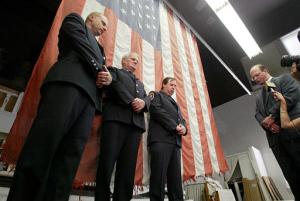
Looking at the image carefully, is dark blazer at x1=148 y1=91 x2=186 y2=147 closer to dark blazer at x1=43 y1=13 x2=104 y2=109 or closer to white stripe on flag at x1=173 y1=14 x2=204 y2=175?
dark blazer at x1=43 y1=13 x2=104 y2=109

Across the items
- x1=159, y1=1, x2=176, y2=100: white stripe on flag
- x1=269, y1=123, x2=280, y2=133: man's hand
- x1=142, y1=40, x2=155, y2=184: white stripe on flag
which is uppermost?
x1=159, y1=1, x2=176, y2=100: white stripe on flag

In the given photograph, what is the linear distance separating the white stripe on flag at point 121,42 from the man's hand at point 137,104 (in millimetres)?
670

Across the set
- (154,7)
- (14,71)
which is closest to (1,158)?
(154,7)

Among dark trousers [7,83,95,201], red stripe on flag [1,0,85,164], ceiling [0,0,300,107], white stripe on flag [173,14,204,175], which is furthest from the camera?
ceiling [0,0,300,107]

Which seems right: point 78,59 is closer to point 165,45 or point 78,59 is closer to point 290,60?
point 290,60

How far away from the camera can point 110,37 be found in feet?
7.16

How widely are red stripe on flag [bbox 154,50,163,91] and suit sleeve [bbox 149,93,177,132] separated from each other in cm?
59

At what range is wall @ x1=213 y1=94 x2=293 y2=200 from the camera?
17.7ft

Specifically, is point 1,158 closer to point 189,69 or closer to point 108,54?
point 108,54

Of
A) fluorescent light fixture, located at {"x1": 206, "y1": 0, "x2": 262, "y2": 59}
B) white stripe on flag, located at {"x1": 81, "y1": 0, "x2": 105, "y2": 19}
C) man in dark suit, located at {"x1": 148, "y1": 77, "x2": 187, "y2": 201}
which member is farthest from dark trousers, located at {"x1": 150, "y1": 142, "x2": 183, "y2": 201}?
fluorescent light fixture, located at {"x1": 206, "y1": 0, "x2": 262, "y2": 59}

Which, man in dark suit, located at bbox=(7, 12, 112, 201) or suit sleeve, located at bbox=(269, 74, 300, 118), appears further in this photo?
suit sleeve, located at bbox=(269, 74, 300, 118)

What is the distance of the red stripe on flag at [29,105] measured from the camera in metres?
1.24

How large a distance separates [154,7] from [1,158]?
2964mm

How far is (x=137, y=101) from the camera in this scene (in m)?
1.55
